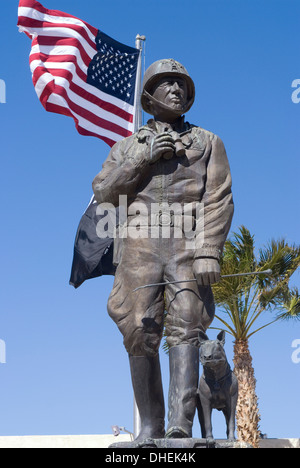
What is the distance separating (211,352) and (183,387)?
0.36 meters

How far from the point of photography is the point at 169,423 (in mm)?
6449

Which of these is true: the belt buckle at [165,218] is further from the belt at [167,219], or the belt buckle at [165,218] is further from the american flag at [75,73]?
the american flag at [75,73]

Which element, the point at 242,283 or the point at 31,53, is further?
the point at 242,283

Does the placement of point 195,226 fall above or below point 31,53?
below

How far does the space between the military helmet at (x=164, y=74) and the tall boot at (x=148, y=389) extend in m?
2.30

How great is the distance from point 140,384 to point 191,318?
28.7 inches

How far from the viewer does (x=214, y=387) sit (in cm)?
662

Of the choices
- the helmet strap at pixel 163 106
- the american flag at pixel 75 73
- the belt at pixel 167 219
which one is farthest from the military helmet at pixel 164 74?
the american flag at pixel 75 73

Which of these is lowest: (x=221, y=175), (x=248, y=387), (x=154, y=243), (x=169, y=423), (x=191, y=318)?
(x=169, y=423)

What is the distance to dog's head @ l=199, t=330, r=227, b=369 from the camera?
258 inches

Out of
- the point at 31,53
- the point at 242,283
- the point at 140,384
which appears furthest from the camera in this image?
the point at 242,283

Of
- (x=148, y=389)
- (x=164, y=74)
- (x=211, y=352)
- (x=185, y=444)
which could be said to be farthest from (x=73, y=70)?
(x=185, y=444)

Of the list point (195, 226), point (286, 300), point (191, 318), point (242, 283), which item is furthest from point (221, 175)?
point (286, 300)

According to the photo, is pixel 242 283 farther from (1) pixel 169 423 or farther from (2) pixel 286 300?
(1) pixel 169 423
